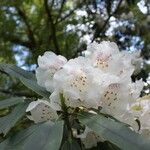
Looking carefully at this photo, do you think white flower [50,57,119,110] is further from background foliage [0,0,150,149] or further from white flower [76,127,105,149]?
background foliage [0,0,150,149]

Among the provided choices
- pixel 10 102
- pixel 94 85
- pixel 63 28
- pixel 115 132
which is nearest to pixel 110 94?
pixel 94 85

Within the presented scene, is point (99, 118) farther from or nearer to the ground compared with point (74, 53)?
farther from the ground

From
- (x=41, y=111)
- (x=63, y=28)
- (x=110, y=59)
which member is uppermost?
(x=110, y=59)

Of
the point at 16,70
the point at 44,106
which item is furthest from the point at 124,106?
the point at 16,70

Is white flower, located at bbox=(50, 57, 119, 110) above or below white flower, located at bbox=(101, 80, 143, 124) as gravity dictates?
above

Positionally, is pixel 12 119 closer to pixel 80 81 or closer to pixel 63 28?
pixel 80 81

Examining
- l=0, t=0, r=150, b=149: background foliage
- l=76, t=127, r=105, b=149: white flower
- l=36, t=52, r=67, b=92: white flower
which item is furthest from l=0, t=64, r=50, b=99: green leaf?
l=0, t=0, r=150, b=149: background foliage

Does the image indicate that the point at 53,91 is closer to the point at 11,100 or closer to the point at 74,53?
the point at 11,100
